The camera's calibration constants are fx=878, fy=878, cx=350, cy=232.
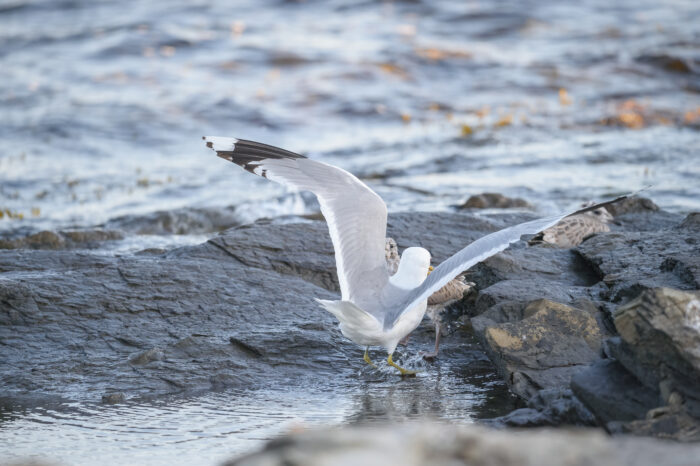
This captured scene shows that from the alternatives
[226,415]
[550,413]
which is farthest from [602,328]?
[226,415]

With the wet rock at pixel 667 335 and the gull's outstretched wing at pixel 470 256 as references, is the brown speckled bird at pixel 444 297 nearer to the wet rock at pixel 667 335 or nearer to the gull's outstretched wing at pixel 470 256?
the gull's outstretched wing at pixel 470 256

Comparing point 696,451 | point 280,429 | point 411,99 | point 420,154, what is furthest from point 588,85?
point 696,451

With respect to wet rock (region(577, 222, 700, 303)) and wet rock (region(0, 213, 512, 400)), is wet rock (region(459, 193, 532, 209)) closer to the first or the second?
wet rock (region(0, 213, 512, 400))

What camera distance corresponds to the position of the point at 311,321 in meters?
6.37

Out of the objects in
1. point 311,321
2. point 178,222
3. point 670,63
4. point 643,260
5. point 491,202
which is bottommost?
point 178,222

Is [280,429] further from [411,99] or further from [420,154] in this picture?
[411,99]

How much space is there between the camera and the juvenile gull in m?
7.87

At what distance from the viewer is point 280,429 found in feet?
15.5

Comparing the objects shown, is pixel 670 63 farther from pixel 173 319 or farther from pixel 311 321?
pixel 173 319

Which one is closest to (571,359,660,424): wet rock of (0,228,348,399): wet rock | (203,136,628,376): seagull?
(203,136,628,376): seagull

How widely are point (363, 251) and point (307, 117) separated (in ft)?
42.4

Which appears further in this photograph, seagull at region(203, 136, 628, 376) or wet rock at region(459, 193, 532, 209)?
wet rock at region(459, 193, 532, 209)

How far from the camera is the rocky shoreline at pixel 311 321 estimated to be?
4.05 metres

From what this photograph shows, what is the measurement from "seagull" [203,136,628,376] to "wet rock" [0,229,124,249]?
365 cm
